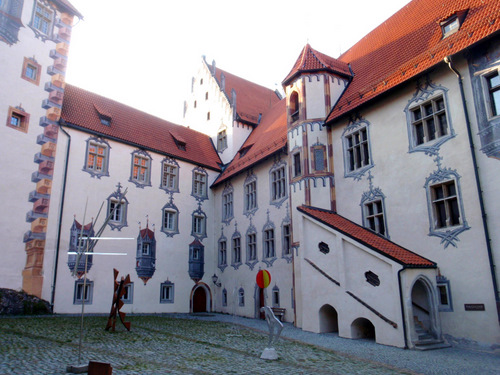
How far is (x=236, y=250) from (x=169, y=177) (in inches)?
236

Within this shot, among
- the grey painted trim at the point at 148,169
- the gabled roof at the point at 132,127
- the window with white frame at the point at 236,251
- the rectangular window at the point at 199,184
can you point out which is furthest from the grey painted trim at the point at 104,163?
the window with white frame at the point at 236,251

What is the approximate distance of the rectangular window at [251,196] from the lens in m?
23.3

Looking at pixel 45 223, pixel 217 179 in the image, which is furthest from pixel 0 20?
pixel 217 179

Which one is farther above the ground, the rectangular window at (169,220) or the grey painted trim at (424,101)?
the grey painted trim at (424,101)

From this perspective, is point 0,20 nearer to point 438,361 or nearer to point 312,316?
point 312,316

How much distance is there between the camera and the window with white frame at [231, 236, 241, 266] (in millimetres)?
23922

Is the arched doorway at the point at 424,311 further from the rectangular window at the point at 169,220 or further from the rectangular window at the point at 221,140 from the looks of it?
the rectangular window at the point at 221,140

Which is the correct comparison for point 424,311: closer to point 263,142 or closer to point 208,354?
point 208,354

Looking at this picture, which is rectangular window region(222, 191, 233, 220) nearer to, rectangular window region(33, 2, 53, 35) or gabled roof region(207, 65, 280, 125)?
gabled roof region(207, 65, 280, 125)

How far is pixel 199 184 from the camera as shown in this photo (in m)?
26.7

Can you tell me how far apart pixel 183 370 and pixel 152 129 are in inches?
793

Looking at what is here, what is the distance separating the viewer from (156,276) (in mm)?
22797

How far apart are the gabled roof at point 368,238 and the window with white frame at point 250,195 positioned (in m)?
6.48

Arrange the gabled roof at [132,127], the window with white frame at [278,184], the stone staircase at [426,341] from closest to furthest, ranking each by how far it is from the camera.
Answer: the stone staircase at [426,341] < the window with white frame at [278,184] < the gabled roof at [132,127]
